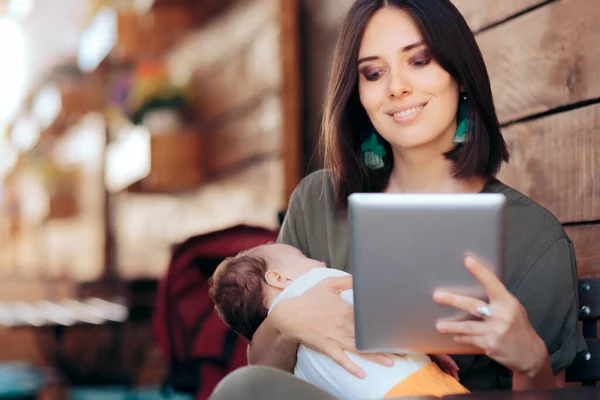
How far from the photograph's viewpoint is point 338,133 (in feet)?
5.16

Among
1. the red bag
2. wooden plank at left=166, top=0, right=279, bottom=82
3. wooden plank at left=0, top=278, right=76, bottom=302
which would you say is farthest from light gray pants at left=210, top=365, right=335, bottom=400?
wooden plank at left=0, top=278, right=76, bottom=302

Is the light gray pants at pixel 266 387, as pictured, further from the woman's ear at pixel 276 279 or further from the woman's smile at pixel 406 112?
the woman's smile at pixel 406 112

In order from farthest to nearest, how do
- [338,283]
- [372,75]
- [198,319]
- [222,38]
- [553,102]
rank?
[222,38] < [198,319] < [553,102] < [372,75] < [338,283]

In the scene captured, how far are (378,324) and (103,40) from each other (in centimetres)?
449

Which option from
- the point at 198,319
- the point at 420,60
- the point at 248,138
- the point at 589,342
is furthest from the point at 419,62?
the point at 248,138

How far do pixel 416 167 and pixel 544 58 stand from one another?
0.42 m

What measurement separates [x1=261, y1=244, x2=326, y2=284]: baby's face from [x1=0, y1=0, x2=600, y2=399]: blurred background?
59cm

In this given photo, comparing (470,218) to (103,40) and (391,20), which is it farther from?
(103,40)

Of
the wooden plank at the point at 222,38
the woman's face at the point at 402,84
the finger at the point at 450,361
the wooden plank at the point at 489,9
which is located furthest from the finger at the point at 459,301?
the wooden plank at the point at 222,38

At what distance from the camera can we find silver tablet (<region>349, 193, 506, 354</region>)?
1.06m

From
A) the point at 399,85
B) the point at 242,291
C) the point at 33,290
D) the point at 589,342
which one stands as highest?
the point at 399,85

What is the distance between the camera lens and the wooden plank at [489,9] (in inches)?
71.6

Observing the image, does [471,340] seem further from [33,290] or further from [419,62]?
[33,290]

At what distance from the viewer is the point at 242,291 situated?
1.40 metres
